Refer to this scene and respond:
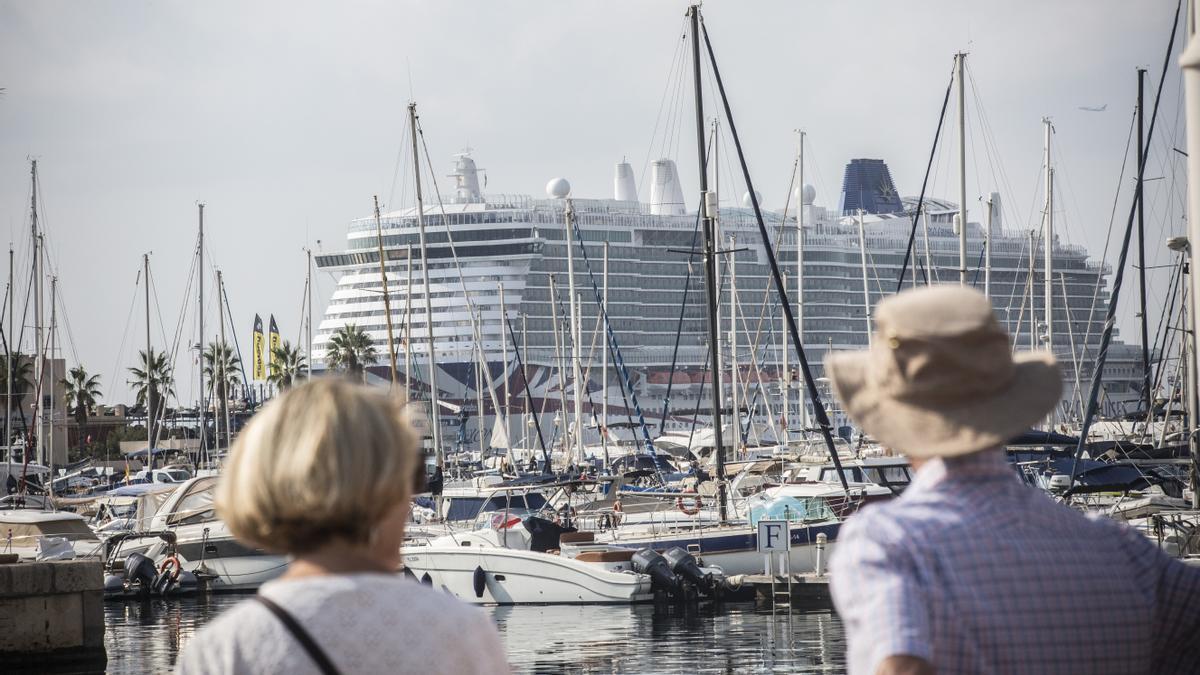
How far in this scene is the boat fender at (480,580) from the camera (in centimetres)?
2177

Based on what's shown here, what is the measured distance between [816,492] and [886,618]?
2100 cm

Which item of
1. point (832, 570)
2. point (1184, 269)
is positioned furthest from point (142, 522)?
point (832, 570)

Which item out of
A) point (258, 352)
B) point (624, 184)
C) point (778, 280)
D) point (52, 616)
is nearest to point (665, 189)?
point (624, 184)

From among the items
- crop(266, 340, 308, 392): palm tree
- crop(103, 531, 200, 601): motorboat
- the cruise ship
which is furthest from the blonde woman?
the cruise ship

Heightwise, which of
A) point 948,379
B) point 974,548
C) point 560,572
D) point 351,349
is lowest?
point 560,572

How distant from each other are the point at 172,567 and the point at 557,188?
234 feet

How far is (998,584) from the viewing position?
2.34m

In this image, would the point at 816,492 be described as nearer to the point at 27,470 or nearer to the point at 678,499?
the point at 678,499

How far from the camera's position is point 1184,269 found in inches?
989

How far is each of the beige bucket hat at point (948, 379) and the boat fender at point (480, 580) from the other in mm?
19634

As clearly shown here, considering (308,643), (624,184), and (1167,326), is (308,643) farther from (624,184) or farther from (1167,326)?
(624,184)

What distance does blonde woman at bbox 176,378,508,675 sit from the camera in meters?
2.20

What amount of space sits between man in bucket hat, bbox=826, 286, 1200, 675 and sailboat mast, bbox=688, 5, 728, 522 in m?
20.6

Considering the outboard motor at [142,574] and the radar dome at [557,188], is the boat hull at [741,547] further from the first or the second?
the radar dome at [557,188]
